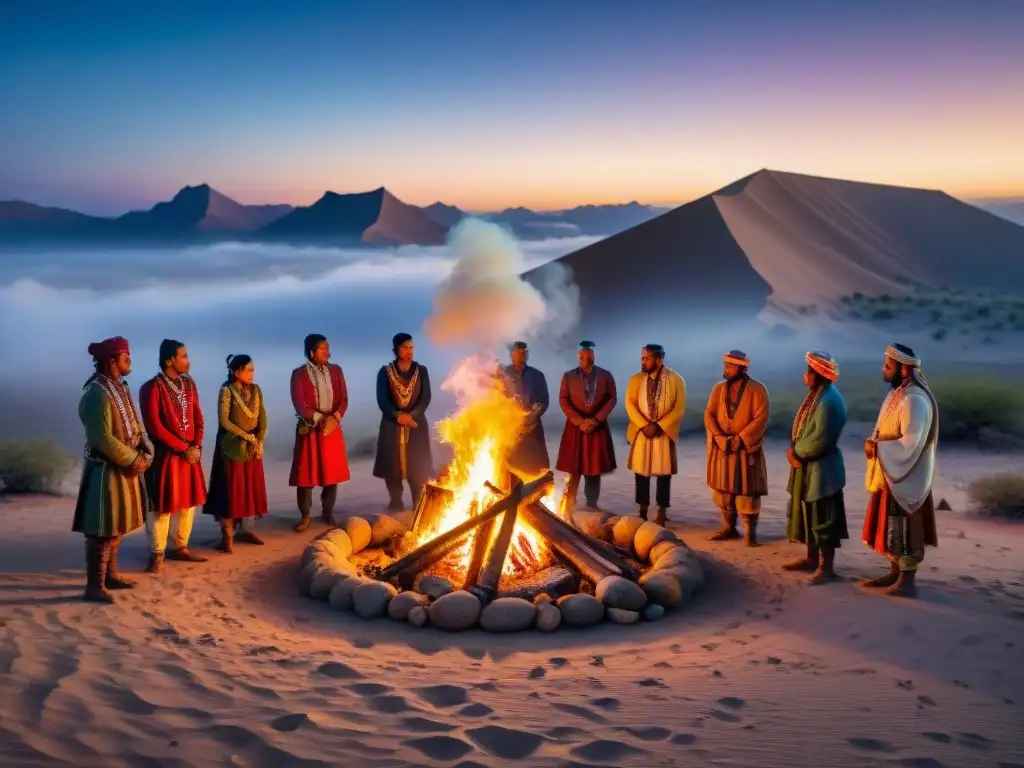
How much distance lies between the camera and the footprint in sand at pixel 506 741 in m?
4.68

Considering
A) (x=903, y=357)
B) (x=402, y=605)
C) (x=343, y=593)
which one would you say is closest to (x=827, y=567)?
(x=903, y=357)

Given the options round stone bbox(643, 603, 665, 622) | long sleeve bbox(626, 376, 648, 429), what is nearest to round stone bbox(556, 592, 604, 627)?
round stone bbox(643, 603, 665, 622)

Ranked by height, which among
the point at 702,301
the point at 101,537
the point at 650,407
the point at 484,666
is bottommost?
the point at 484,666

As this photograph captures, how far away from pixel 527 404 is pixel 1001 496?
5.68 metres

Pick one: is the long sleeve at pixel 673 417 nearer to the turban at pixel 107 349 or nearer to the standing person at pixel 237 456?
the standing person at pixel 237 456

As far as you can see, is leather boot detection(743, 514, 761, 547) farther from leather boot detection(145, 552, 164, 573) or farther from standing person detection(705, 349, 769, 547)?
leather boot detection(145, 552, 164, 573)

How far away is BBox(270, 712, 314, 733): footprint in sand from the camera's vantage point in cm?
491

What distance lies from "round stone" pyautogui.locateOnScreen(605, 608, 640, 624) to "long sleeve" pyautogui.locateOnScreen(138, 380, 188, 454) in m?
4.11

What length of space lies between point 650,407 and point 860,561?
2.65 m

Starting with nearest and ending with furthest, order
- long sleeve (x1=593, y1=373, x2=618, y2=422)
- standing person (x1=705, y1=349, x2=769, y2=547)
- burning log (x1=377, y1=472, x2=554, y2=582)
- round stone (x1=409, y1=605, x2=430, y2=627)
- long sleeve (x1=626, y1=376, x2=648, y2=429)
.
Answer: round stone (x1=409, y1=605, x2=430, y2=627)
burning log (x1=377, y1=472, x2=554, y2=582)
standing person (x1=705, y1=349, x2=769, y2=547)
long sleeve (x1=626, y1=376, x2=648, y2=429)
long sleeve (x1=593, y1=373, x2=618, y2=422)

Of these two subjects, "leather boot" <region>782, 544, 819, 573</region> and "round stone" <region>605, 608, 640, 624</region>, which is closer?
"round stone" <region>605, 608, 640, 624</region>

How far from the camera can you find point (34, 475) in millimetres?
12461

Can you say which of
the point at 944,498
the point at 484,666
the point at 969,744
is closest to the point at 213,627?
the point at 484,666

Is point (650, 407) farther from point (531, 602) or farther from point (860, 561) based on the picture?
point (531, 602)
